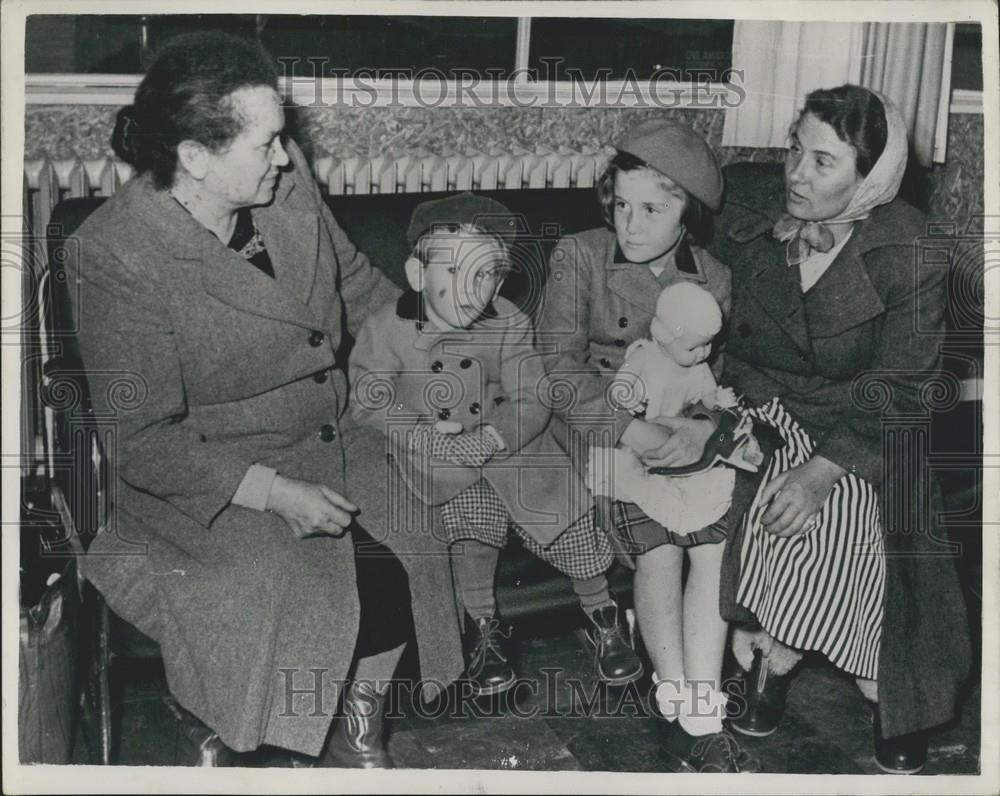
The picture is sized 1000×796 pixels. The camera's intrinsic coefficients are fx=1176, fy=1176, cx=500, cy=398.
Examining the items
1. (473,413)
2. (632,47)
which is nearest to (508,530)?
(473,413)

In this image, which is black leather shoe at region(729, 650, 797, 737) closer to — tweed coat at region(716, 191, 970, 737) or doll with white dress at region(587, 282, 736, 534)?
tweed coat at region(716, 191, 970, 737)

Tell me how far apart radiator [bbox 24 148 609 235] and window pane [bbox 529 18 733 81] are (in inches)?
9.8

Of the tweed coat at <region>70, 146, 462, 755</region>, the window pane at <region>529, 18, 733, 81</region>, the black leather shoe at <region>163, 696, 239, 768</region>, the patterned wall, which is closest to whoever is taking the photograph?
the tweed coat at <region>70, 146, 462, 755</region>

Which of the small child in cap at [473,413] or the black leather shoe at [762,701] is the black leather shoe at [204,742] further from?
the black leather shoe at [762,701]

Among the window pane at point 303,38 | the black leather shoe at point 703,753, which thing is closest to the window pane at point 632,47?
the window pane at point 303,38

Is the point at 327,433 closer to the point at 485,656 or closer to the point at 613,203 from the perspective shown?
the point at 485,656

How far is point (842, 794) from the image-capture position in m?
2.68

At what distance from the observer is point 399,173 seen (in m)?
3.30

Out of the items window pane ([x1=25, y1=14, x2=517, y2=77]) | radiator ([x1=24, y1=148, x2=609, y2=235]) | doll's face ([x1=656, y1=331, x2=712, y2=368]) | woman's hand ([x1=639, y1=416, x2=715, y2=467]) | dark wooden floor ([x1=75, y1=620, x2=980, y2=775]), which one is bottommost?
dark wooden floor ([x1=75, y1=620, x2=980, y2=775])

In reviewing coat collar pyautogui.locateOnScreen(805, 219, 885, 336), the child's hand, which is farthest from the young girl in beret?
coat collar pyautogui.locateOnScreen(805, 219, 885, 336)

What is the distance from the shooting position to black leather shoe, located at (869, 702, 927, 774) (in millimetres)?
2758

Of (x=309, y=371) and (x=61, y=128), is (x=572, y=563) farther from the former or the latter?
(x=61, y=128)

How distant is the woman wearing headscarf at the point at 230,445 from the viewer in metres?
2.38

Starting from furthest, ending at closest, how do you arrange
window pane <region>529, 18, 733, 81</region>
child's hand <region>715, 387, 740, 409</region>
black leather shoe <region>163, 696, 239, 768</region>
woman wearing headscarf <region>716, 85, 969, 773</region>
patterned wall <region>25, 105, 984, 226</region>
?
patterned wall <region>25, 105, 984, 226</region> < window pane <region>529, 18, 733, 81</region> < child's hand <region>715, 387, 740, 409</region> < woman wearing headscarf <region>716, 85, 969, 773</region> < black leather shoe <region>163, 696, 239, 768</region>
